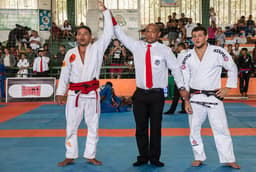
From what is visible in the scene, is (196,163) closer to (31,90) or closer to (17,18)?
(31,90)

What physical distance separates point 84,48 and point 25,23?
14.4 metres

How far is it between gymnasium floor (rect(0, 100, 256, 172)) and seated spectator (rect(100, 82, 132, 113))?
68cm

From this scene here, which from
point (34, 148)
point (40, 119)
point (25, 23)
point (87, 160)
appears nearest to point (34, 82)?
point (40, 119)

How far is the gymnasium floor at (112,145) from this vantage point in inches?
163

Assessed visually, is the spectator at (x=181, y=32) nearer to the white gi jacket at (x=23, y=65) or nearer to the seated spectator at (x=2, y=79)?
the white gi jacket at (x=23, y=65)

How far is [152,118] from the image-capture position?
14.0 ft

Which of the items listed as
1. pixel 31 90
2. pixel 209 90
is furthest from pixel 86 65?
pixel 31 90

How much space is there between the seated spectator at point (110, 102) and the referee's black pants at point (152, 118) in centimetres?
471

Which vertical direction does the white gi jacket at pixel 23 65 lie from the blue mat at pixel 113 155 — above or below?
above

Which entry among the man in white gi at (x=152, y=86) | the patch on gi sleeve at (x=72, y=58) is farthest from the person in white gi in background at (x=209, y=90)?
the patch on gi sleeve at (x=72, y=58)

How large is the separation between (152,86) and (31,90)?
9081mm

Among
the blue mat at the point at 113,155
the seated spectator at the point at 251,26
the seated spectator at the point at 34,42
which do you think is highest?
the seated spectator at the point at 251,26

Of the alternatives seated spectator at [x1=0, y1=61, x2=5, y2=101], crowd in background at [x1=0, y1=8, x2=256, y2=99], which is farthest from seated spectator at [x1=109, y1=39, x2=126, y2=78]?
seated spectator at [x1=0, y1=61, x2=5, y2=101]

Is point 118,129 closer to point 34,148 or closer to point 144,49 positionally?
point 34,148
